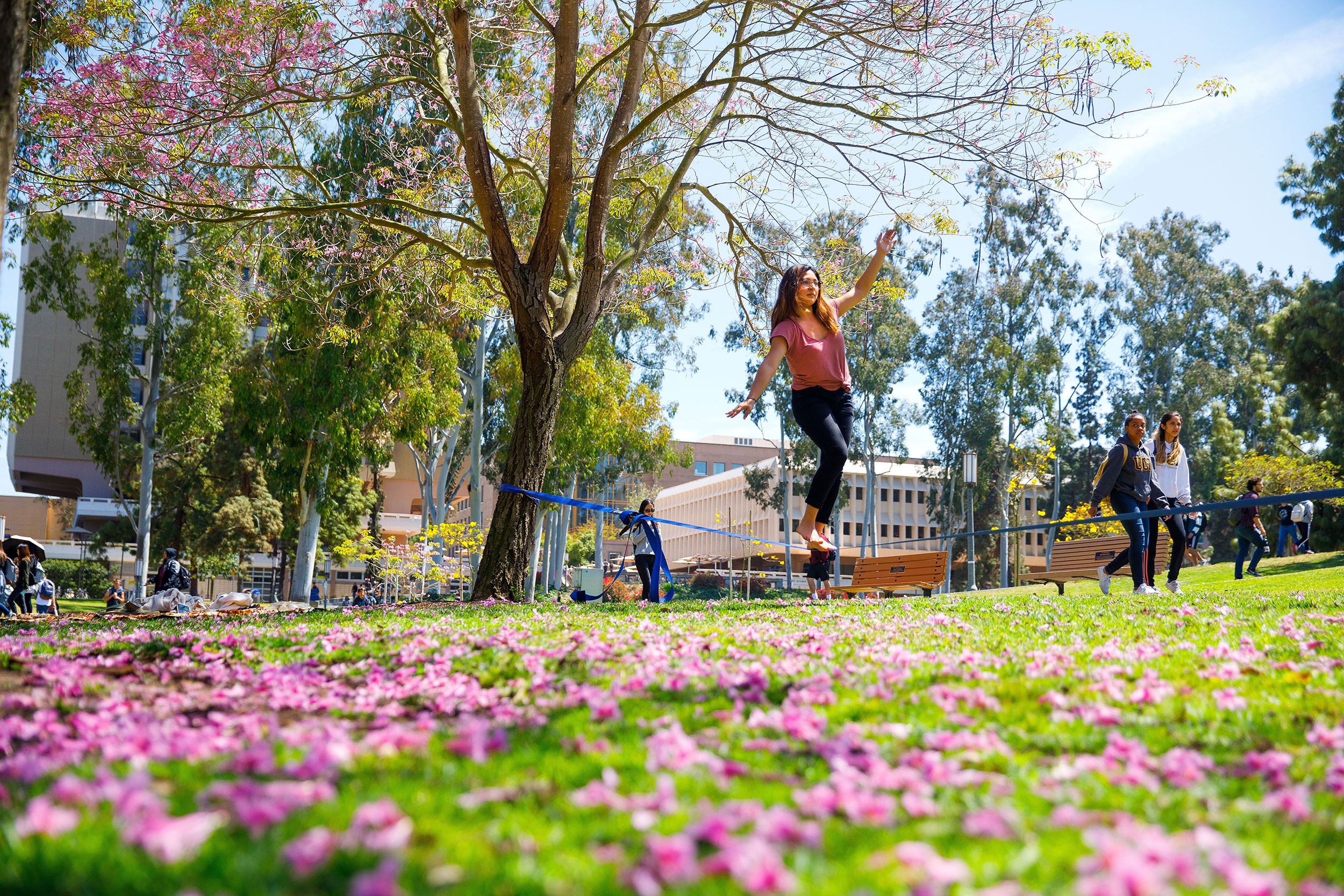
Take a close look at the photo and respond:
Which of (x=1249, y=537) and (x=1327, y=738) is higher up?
(x=1249, y=537)

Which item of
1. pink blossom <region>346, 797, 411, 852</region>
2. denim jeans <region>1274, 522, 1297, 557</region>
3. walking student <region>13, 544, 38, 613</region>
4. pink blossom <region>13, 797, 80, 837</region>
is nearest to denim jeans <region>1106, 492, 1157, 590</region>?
pink blossom <region>346, 797, 411, 852</region>

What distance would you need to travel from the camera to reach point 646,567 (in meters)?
14.4

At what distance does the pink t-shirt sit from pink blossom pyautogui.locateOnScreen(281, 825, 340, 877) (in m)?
6.60

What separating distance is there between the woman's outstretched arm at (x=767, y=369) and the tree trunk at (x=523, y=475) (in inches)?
108

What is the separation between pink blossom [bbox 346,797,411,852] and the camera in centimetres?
196

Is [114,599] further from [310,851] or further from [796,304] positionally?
[310,851]

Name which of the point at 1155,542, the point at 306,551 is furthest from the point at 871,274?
the point at 306,551

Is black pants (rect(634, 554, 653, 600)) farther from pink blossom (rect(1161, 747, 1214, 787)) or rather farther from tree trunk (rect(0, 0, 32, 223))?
pink blossom (rect(1161, 747, 1214, 787))

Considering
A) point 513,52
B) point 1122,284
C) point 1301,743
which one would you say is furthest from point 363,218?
point 1122,284

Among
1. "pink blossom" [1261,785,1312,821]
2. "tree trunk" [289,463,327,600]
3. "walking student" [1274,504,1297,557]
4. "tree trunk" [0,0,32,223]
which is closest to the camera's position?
"pink blossom" [1261,785,1312,821]

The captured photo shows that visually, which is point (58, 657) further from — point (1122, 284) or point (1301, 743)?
point (1122, 284)

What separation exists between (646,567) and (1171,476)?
7.13 m

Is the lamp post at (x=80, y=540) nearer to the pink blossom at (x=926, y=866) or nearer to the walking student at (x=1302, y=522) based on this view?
the walking student at (x=1302, y=522)

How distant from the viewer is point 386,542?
41062 mm
